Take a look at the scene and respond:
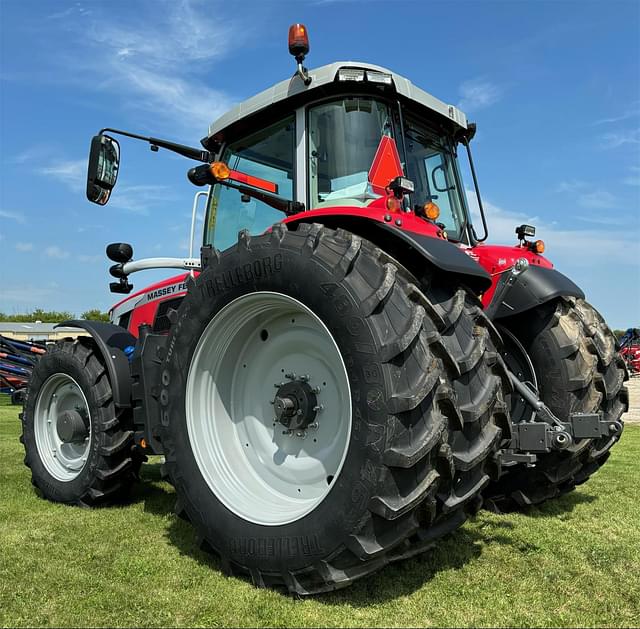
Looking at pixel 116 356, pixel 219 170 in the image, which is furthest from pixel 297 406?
pixel 116 356

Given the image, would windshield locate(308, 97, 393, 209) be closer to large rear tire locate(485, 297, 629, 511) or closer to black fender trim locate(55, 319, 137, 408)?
large rear tire locate(485, 297, 629, 511)

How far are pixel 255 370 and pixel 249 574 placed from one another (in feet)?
3.38

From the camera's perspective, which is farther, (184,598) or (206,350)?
(206,350)

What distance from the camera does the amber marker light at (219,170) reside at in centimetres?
334

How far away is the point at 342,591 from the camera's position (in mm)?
2562

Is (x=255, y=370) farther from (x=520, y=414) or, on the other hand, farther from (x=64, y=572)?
(x=520, y=414)

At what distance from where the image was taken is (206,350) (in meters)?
3.10

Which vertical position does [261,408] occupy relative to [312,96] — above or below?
below

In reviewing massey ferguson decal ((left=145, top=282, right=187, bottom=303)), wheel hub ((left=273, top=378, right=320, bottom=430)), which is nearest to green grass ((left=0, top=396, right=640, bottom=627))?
wheel hub ((left=273, top=378, right=320, bottom=430))

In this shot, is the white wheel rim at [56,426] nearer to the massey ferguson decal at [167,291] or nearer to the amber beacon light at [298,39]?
the massey ferguson decal at [167,291]

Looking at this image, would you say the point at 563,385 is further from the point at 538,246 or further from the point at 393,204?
the point at 393,204

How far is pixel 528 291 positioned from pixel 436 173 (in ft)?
Result: 3.94

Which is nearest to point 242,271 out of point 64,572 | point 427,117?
point 64,572

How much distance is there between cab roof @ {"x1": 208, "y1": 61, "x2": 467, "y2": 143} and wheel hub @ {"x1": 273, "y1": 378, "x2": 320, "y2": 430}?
5.85ft
